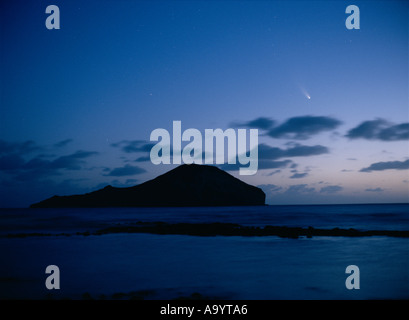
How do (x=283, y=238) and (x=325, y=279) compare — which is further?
(x=283, y=238)

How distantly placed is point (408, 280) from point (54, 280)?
16.3 meters

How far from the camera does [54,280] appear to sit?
13.3 m

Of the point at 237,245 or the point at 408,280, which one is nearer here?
the point at 408,280

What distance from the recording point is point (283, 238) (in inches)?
1050
